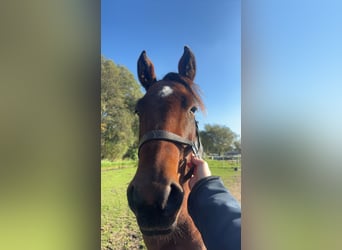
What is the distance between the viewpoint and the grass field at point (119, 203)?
1137 mm

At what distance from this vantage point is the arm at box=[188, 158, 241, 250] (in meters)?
1.13

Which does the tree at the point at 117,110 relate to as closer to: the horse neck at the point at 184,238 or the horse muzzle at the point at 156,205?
the horse muzzle at the point at 156,205

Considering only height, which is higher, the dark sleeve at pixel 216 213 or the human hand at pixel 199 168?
the human hand at pixel 199 168

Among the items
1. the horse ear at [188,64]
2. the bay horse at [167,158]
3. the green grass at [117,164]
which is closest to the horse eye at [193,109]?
the bay horse at [167,158]

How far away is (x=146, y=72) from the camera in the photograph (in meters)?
1.17

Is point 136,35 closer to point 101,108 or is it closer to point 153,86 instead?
point 153,86

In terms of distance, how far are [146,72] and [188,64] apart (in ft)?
0.61

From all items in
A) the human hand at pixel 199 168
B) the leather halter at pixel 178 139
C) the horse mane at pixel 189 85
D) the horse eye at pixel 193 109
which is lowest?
the human hand at pixel 199 168

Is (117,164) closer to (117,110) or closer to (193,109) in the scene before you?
(117,110)

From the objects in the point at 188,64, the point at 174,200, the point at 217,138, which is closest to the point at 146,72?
the point at 188,64
